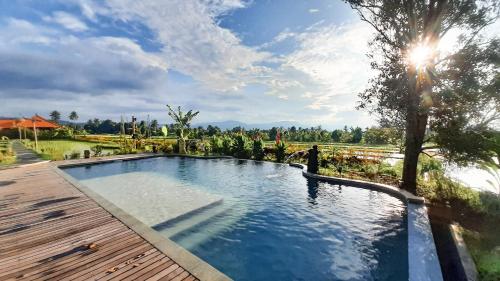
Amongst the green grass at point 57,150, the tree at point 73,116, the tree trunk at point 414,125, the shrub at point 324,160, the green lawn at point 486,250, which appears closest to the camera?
the green lawn at point 486,250

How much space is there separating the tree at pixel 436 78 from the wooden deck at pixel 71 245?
36.3 feet

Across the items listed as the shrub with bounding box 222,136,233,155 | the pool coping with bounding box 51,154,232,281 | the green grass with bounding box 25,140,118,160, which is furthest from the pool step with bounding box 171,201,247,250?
the green grass with bounding box 25,140,118,160

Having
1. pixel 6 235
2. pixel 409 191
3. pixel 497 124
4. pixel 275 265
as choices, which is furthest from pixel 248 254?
pixel 497 124

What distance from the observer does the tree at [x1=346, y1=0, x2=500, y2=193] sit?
Answer: 9.84m

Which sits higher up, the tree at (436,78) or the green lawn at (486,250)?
the tree at (436,78)

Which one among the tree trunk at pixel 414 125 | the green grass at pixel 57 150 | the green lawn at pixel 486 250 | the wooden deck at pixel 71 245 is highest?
the tree trunk at pixel 414 125

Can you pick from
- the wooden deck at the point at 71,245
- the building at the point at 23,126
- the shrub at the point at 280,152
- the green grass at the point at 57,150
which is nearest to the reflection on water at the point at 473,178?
the wooden deck at the point at 71,245

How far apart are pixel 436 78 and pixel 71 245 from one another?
1340 cm

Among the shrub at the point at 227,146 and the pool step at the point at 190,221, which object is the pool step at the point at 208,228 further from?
the shrub at the point at 227,146

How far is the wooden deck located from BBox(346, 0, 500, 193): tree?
1107 cm

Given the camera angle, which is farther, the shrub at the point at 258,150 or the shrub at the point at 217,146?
the shrub at the point at 217,146

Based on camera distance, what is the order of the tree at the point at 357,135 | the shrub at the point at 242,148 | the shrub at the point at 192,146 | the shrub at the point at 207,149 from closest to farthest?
the shrub at the point at 242,148
the shrub at the point at 207,149
the shrub at the point at 192,146
the tree at the point at 357,135

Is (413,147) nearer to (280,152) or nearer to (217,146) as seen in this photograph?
(280,152)

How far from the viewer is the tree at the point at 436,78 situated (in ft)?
32.3
